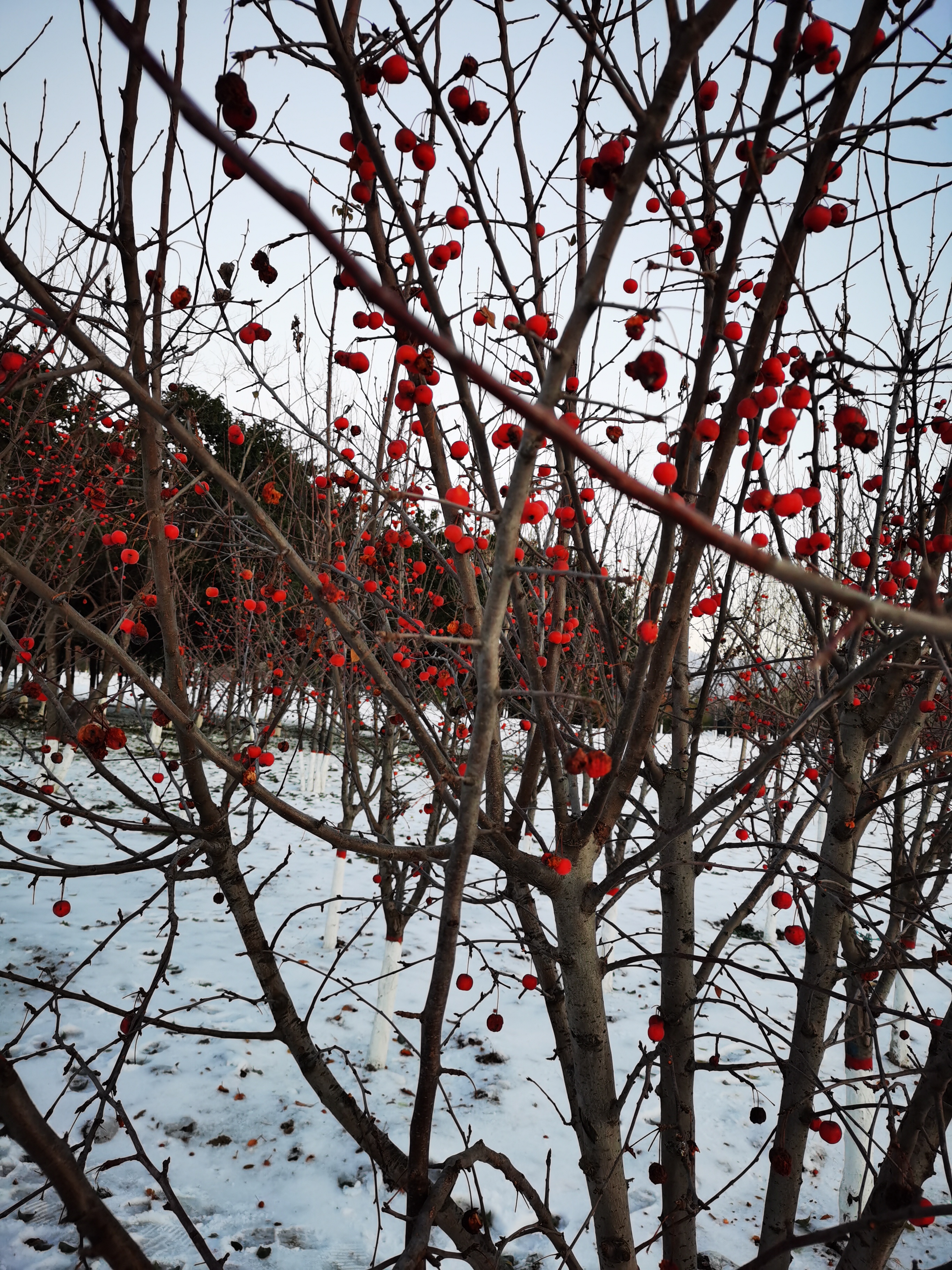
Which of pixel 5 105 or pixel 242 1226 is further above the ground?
pixel 5 105

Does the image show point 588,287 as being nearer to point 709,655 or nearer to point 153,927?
point 709,655

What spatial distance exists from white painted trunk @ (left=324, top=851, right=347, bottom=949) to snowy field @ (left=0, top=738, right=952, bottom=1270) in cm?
10

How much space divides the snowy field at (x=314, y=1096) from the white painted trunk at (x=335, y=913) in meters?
0.10

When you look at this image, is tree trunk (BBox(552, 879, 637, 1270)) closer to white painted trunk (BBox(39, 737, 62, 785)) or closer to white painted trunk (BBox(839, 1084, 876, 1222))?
white painted trunk (BBox(839, 1084, 876, 1222))

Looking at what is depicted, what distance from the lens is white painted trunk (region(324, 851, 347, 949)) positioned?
19.2 ft

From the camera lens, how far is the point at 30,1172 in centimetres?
332

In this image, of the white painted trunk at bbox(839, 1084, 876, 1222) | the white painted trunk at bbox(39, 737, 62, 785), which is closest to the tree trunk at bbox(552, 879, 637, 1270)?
the white painted trunk at bbox(839, 1084, 876, 1222)

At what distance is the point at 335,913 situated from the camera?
5.87m

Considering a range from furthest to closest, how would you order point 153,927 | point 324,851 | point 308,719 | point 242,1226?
1. point 308,719
2. point 324,851
3. point 153,927
4. point 242,1226

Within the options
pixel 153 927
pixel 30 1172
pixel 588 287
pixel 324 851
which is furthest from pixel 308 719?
pixel 588 287

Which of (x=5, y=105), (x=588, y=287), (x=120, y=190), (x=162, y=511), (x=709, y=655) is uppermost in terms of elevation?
(x=5, y=105)

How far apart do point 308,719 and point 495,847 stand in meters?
20.5

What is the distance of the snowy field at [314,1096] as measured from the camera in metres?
3.21

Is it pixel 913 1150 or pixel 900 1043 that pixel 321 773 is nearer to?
pixel 900 1043
